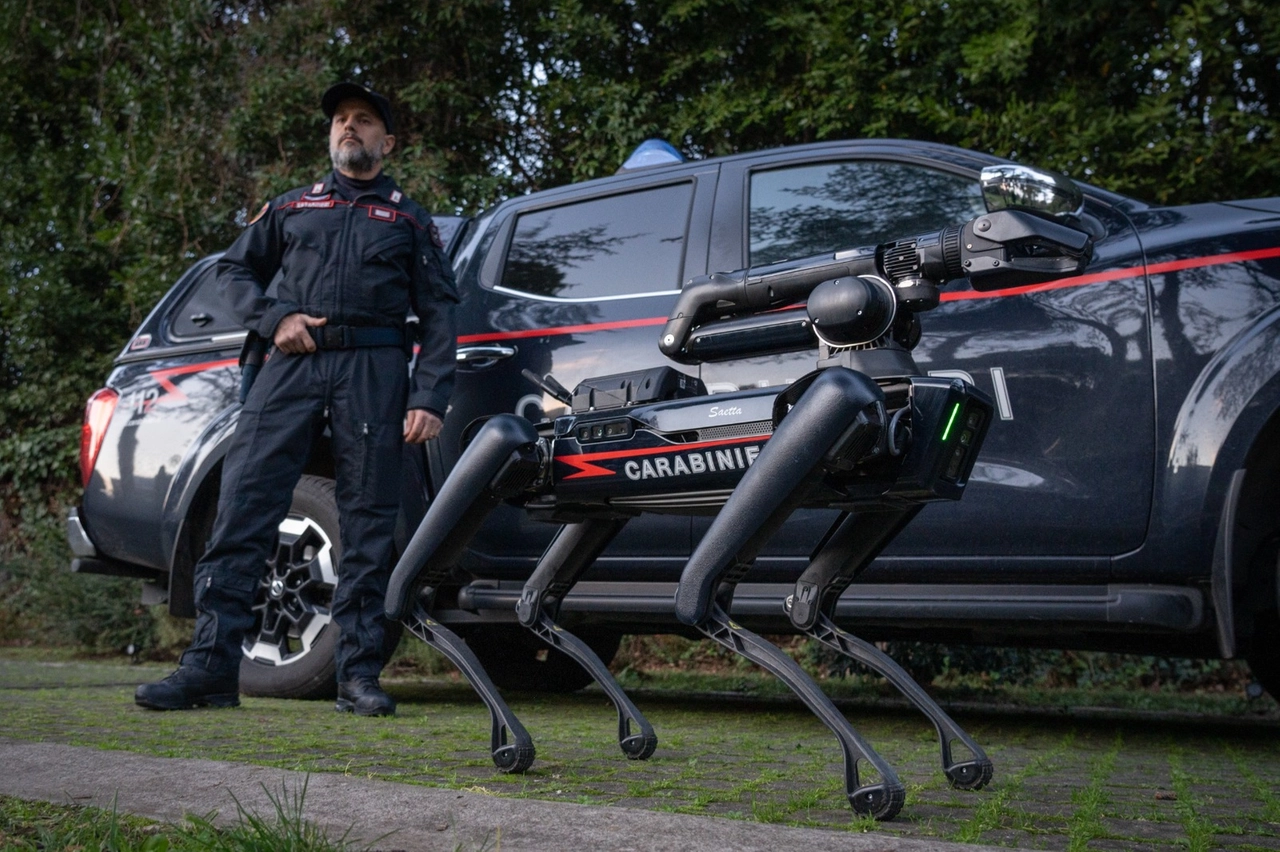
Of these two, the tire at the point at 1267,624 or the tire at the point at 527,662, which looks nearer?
the tire at the point at 1267,624

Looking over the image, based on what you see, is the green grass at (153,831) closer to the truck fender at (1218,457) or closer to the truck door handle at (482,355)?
the truck fender at (1218,457)

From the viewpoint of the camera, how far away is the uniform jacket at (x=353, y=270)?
3926 millimetres

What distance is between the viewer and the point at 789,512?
191 centimetres

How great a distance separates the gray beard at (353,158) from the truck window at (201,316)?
1221mm

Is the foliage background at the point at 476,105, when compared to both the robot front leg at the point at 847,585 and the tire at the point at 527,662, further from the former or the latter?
the robot front leg at the point at 847,585

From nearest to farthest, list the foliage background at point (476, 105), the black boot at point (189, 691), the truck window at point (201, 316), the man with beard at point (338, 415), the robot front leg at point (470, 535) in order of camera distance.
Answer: the robot front leg at point (470, 535) < the black boot at point (189, 691) < the man with beard at point (338, 415) < the truck window at point (201, 316) < the foliage background at point (476, 105)

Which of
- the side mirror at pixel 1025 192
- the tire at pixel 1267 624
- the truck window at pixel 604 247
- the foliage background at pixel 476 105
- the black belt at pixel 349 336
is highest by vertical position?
the foliage background at pixel 476 105

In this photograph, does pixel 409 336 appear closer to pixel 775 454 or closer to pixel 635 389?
pixel 635 389

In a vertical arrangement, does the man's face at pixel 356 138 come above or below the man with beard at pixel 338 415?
above

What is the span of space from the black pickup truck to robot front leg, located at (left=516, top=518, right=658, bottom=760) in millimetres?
1166

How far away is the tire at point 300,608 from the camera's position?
4285mm

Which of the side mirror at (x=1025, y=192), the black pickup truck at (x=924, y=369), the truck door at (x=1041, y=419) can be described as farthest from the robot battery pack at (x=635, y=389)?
the truck door at (x=1041, y=419)

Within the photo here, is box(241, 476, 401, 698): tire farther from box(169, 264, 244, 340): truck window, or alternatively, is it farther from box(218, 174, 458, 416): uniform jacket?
box(169, 264, 244, 340): truck window

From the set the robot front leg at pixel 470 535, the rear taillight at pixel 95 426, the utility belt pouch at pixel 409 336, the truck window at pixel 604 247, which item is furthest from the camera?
the rear taillight at pixel 95 426
